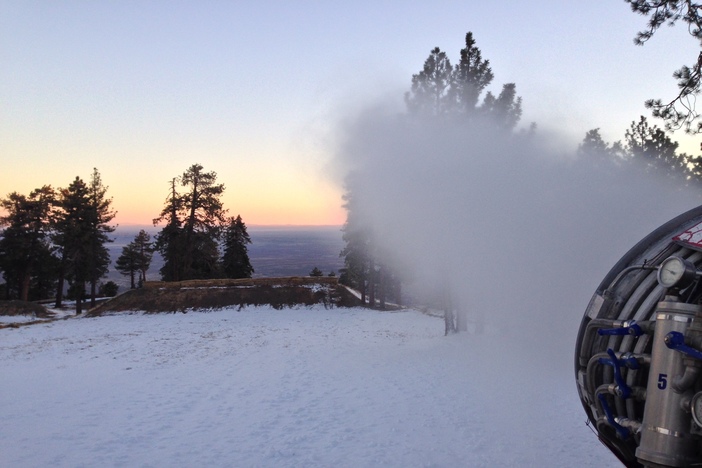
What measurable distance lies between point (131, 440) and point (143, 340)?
12971mm

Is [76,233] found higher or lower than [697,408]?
higher

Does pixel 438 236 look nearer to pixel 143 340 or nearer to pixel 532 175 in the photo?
pixel 532 175

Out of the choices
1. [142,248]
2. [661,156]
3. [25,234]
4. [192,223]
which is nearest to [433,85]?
[661,156]

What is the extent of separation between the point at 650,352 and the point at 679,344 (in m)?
0.47

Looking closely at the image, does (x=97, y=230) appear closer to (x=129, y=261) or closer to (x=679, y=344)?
(x=129, y=261)

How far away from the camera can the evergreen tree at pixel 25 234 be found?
4041cm

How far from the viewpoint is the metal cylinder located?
273 centimetres

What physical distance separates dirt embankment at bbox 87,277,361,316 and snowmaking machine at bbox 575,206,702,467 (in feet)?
95.8

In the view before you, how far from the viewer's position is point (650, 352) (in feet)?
10.4

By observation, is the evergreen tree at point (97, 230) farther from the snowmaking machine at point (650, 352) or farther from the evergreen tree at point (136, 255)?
the snowmaking machine at point (650, 352)

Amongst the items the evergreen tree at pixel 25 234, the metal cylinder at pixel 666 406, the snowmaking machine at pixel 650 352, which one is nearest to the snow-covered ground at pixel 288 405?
the snowmaking machine at pixel 650 352

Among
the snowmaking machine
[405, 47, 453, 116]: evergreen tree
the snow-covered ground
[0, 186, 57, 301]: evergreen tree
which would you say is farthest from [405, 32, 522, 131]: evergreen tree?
[0, 186, 57, 301]: evergreen tree

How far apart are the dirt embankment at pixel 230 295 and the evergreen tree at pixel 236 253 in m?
12.6

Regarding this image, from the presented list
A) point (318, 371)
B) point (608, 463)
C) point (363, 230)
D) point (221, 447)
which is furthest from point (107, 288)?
point (608, 463)
